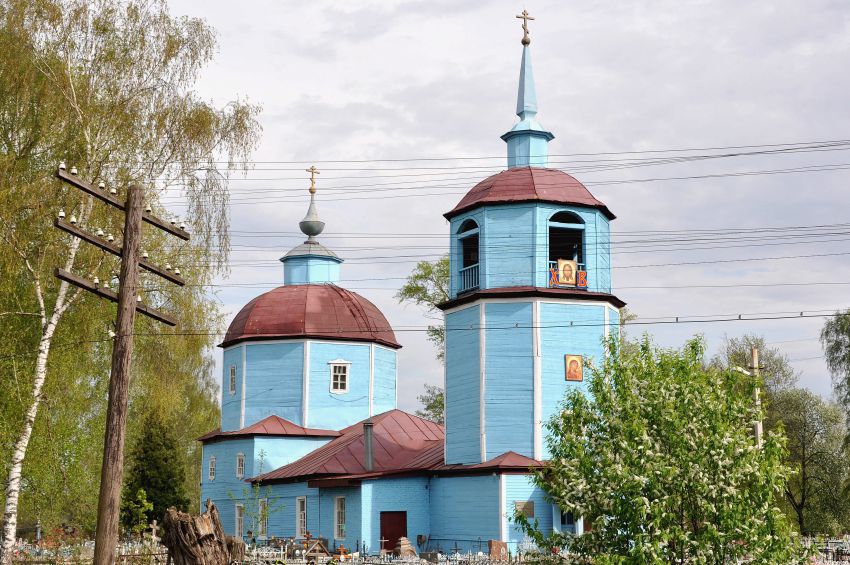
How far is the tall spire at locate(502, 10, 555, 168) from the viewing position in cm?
3172

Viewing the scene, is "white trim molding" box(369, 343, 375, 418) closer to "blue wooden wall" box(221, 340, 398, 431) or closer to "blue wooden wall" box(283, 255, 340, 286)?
"blue wooden wall" box(221, 340, 398, 431)

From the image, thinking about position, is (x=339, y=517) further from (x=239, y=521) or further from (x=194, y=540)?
(x=194, y=540)

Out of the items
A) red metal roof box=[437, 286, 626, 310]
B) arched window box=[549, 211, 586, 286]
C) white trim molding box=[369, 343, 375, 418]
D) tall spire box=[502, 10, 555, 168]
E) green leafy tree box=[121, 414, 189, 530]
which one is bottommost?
green leafy tree box=[121, 414, 189, 530]

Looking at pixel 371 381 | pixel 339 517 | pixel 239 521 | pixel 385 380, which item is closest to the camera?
pixel 339 517

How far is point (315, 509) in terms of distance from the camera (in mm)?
35500

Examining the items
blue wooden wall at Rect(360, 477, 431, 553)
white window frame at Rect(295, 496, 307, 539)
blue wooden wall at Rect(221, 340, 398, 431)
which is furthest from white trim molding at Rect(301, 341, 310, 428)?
blue wooden wall at Rect(360, 477, 431, 553)

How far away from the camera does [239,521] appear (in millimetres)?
39750

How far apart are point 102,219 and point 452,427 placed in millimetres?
11502

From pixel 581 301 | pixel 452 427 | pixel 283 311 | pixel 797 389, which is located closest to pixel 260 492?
pixel 283 311

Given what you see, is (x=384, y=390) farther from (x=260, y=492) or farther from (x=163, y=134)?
(x=163, y=134)

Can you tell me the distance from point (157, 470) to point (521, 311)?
24.2m

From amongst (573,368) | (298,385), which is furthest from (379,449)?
(573,368)

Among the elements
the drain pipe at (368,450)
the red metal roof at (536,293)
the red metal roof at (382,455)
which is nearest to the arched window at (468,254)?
the red metal roof at (536,293)

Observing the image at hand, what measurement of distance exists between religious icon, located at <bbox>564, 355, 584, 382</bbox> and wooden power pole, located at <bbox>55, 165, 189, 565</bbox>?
44.9ft
